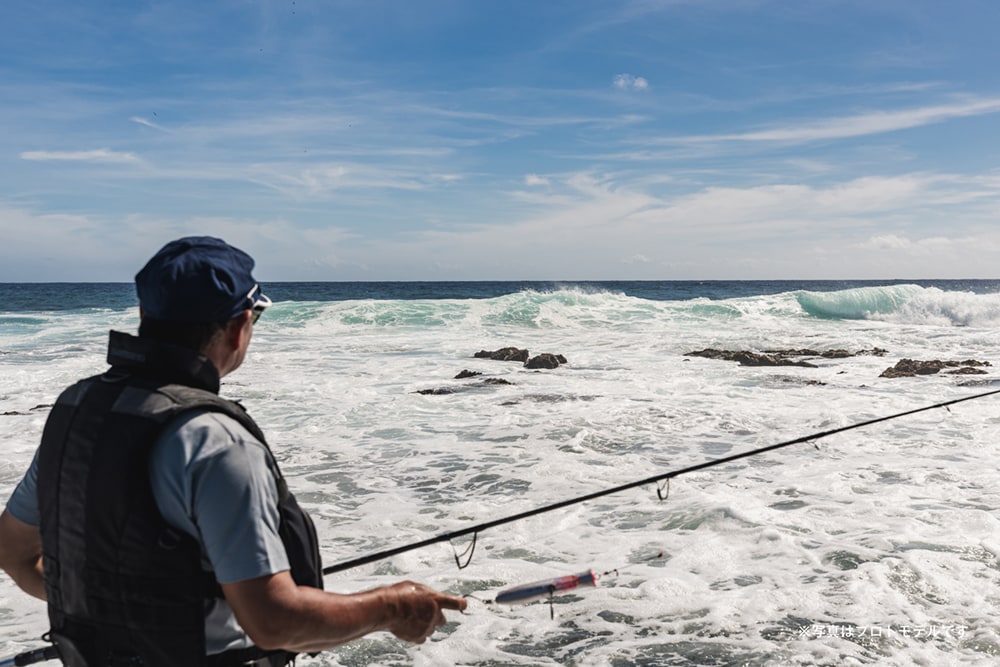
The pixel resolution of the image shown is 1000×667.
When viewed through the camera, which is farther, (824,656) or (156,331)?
(824,656)

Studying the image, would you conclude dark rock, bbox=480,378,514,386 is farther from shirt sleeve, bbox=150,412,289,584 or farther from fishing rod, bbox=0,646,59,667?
shirt sleeve, bbox=150,412,289,584

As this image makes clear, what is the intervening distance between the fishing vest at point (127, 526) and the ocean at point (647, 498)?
1170mm

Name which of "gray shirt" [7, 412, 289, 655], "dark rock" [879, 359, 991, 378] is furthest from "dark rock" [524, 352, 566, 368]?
"gray shirt" [7, 412, 289, 655]

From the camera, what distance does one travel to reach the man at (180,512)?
156 cm

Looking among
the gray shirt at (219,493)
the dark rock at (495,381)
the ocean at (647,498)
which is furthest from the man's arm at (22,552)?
the dark rock at (495,381)

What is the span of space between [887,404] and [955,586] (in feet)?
23.3

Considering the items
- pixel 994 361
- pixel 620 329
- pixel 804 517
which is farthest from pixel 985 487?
pixel 620 329

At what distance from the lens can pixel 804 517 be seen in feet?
19.4

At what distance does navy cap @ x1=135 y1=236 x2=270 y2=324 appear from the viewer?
168cm

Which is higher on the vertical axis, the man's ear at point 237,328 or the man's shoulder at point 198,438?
the man's ear at point 237,328

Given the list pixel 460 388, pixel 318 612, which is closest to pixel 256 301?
pixel 318 612

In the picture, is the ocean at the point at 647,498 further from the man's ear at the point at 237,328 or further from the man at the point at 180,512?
the man's ear at the point at 237,328

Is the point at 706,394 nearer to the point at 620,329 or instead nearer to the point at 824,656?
the point at 824,656

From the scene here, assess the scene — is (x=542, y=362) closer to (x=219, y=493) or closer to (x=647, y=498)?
(x=647, y=498)
